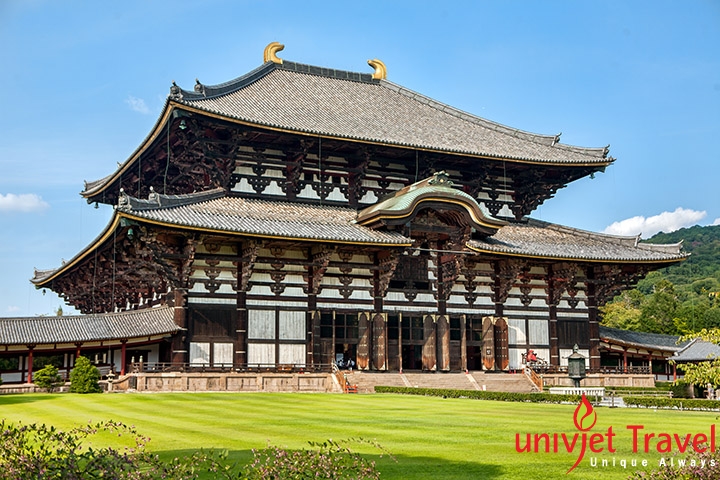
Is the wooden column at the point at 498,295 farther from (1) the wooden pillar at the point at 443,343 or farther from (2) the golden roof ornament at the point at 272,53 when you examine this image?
(2) the golden roof ornament at the point at 272,53

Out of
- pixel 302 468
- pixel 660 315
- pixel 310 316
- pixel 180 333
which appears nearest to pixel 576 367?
pixel 310 316

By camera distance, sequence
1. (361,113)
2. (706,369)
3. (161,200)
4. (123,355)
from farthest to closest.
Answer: (361,113) → (123,355) → (161,200) → (706,369)

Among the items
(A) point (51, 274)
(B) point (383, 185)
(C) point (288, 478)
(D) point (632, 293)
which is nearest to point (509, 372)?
(B) point (383, 185)

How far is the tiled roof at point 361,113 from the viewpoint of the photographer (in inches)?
1686

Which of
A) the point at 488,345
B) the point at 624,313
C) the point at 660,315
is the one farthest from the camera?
the point at 624,313

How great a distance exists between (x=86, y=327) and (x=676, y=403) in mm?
26829

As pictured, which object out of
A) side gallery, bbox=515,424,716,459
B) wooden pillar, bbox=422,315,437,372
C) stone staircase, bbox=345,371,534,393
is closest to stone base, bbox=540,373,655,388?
stone staircase, bbox=345,371,534,393

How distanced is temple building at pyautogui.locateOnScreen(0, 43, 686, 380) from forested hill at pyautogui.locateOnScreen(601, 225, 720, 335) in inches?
539

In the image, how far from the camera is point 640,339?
Answer: 177ft

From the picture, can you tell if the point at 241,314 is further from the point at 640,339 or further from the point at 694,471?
the point at 694,471

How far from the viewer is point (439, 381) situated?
4075 centimetres

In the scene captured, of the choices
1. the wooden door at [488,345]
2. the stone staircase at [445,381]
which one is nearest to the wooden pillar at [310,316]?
the stone staircase at [445,381]

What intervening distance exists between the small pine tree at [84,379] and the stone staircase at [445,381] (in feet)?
36.5

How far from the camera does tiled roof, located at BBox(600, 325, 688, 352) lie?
168ft
